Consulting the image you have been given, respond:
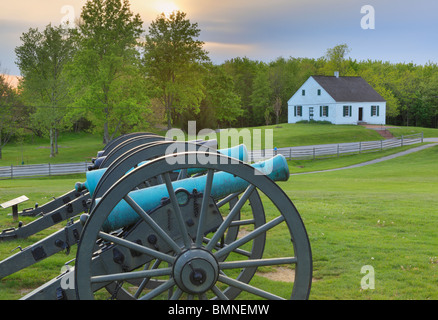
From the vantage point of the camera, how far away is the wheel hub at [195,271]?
3.62 metres

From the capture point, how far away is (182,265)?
362cm

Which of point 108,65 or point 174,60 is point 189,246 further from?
point 174,60

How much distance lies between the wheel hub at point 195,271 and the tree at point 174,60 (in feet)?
152

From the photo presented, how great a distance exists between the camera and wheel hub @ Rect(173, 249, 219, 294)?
362 centimetres

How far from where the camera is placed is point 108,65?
3662 cm

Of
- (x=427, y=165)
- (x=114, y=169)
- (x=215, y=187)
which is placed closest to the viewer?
(x=215, y=187)

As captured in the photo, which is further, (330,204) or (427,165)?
(427,165)

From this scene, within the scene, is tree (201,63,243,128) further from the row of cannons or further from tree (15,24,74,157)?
the row of cannons

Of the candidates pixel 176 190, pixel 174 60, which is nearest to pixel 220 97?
pixel 174 60

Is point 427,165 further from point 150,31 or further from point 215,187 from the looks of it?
point 150,31

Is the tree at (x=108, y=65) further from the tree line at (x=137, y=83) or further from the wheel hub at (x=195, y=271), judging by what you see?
the wheel hub at (x=195, y=271)
